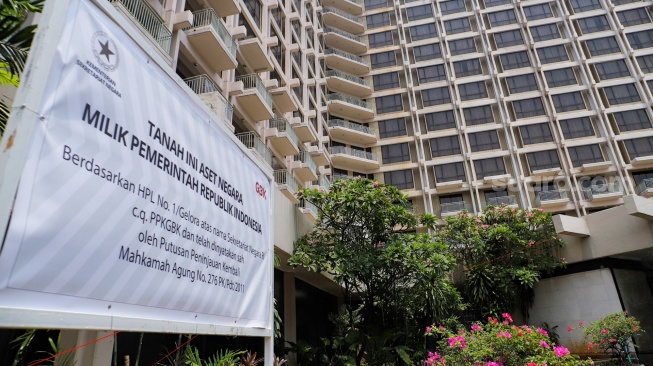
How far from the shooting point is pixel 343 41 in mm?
42031

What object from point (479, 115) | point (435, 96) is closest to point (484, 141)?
point (479, 115)

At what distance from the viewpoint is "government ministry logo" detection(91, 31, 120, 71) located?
6.66ft

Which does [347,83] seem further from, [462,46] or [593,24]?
[593,24]

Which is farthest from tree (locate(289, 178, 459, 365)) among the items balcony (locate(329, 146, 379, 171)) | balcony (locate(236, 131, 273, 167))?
balcony (locate(329, 146, 379, 171))

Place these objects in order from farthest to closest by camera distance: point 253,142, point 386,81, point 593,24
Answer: point 386,81, point 593,24, point 253,142

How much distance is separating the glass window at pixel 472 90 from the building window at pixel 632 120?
11110 mm

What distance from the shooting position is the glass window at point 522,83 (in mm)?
37781

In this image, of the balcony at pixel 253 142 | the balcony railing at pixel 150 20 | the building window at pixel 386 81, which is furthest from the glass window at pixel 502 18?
the balcony railing at pixel 150 20

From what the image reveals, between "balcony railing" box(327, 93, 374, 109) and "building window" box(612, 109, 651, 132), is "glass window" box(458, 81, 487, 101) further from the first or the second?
"building window" box(612, 109, 651, 132)

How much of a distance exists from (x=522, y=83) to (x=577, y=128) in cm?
641

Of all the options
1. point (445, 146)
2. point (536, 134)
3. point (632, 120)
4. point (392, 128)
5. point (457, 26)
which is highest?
point (457, 26)

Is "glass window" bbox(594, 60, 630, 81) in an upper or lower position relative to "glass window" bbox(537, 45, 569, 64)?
lower

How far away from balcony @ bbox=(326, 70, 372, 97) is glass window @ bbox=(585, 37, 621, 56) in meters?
20.7

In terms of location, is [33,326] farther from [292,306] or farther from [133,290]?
[292,306]
